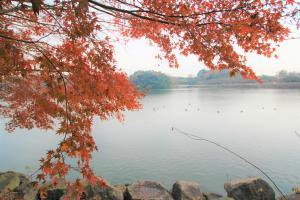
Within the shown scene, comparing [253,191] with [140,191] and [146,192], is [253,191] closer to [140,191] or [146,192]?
[146,192]

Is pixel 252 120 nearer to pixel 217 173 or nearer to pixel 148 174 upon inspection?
pixel 217 173

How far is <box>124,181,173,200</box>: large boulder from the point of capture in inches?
494

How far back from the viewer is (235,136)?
3028 centimetres

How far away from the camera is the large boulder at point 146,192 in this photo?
12547 millimetres

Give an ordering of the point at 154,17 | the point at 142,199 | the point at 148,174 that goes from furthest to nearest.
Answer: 1. the point at 148,174
2. the point at 142,199
3. the point at 154,17

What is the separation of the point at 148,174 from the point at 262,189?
7.81 metres

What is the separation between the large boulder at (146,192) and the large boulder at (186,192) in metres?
0.89

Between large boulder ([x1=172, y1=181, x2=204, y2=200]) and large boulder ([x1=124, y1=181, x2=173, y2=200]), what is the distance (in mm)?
890

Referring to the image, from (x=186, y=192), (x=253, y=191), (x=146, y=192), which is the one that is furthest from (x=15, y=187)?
(x=253, y=191)

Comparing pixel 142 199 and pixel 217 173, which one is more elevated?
pixel 142 199

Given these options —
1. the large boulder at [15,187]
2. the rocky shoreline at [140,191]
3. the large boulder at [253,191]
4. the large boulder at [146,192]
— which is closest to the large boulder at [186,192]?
the rocky shoreline at [140,191]

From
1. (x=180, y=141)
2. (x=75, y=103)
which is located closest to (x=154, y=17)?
(x=75, y=103)

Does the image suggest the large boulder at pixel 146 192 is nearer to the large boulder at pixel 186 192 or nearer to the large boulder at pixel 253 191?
the large boulder at pixel 186 192

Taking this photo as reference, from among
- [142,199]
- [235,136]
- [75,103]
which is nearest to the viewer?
[75,103]
